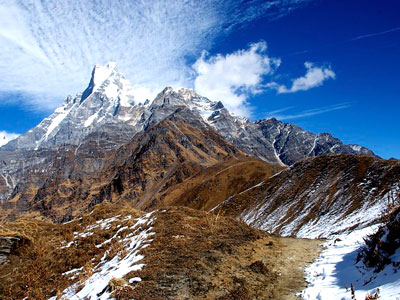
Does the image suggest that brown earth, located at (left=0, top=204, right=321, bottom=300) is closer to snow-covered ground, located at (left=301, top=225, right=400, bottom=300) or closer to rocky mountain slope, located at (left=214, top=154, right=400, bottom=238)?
snow-covered ground, located at (left=301, top=225, right=400, bottom=300)

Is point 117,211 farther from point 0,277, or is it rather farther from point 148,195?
point 148,195

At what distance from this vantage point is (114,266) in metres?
14.0

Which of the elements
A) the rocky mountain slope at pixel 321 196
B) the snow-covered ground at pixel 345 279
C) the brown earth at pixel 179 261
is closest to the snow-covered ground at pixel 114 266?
the brown earth at pixel 179 261

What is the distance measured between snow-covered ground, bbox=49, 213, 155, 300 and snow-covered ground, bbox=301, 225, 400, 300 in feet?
21.9

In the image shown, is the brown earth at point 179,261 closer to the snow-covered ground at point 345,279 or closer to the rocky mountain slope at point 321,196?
the snow-covered ground at point 345,279

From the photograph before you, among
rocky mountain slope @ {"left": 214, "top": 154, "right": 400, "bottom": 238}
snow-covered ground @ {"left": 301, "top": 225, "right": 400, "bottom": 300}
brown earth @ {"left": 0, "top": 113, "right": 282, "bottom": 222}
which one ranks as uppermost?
brown earth @ {"left": 0, "top": 113, "right": 282, "bottom": 222}

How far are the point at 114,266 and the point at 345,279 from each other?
32.3 feet

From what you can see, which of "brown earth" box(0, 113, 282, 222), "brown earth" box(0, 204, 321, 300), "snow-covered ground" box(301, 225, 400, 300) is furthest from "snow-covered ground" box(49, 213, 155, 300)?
"brown earth" box(0, 113, 282, 222)

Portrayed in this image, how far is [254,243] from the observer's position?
16516 mm

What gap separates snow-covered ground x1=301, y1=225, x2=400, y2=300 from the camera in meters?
8.40

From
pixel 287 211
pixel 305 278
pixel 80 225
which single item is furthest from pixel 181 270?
pixel 287 211

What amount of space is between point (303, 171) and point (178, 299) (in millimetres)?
51361

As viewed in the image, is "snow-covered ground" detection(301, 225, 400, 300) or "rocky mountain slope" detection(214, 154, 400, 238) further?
"rocky mountain slope" detection(214, 154, 400, 238)

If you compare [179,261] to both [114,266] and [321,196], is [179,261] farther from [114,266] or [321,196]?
[321,196]
